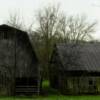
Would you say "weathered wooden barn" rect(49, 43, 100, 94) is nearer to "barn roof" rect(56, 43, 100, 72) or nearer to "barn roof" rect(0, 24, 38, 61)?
"barn roof" rect(56, 43, 100, 72)

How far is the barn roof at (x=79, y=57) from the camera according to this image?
37.3 metres

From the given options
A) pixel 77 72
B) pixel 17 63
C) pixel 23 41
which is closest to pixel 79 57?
pixel 77 72

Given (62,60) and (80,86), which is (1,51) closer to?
(62,60)

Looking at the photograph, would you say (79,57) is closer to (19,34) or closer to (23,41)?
(23,41)

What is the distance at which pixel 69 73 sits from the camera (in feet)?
121

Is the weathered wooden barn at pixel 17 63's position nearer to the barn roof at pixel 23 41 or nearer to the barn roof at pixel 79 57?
the barn roof at pixel 23 41

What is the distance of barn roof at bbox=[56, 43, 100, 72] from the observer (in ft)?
122

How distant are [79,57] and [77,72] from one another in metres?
2.54

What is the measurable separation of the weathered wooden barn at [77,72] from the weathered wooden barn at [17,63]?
3.34 m

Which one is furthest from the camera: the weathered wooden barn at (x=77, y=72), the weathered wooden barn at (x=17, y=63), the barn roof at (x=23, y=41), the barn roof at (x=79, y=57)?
the barn roof at (x=79, y=57)

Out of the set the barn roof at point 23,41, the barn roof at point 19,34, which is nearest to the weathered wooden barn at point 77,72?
the barn roof at point 23,41

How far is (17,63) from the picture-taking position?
35.6 metres

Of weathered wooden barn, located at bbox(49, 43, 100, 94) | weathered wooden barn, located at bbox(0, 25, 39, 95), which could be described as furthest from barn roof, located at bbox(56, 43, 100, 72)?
weathered wooden barn, located at bbox(0, 25, 39, 95)

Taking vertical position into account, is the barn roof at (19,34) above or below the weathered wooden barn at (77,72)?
above
